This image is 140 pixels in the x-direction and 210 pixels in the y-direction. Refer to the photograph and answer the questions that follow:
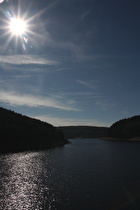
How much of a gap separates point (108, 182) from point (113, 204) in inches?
Answer: 412

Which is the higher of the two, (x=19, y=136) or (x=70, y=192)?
(x=19, y=136)

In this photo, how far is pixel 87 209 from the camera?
805 inches

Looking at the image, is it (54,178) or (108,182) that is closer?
(108,182)

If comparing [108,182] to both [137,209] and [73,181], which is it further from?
[137,209]

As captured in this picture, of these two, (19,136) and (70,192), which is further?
(19,136)

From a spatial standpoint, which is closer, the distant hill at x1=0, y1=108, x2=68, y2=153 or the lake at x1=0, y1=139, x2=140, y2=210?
the lake at x1=0, y1=139, x2=140, y2=210

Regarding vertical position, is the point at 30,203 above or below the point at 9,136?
below

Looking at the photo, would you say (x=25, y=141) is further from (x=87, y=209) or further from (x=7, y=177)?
(x=87, y=209)

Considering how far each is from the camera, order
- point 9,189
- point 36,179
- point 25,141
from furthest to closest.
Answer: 1. point 25,141
2. point 36,179
3. point 9,189

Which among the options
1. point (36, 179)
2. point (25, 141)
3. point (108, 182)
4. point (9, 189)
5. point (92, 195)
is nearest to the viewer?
point (92, 195)

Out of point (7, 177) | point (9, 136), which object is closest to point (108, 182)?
point (7, 177)

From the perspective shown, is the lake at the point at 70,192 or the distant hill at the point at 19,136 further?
the distant hill at the point at 19,136

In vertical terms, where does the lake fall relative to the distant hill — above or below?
below

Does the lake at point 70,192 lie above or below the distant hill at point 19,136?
below
